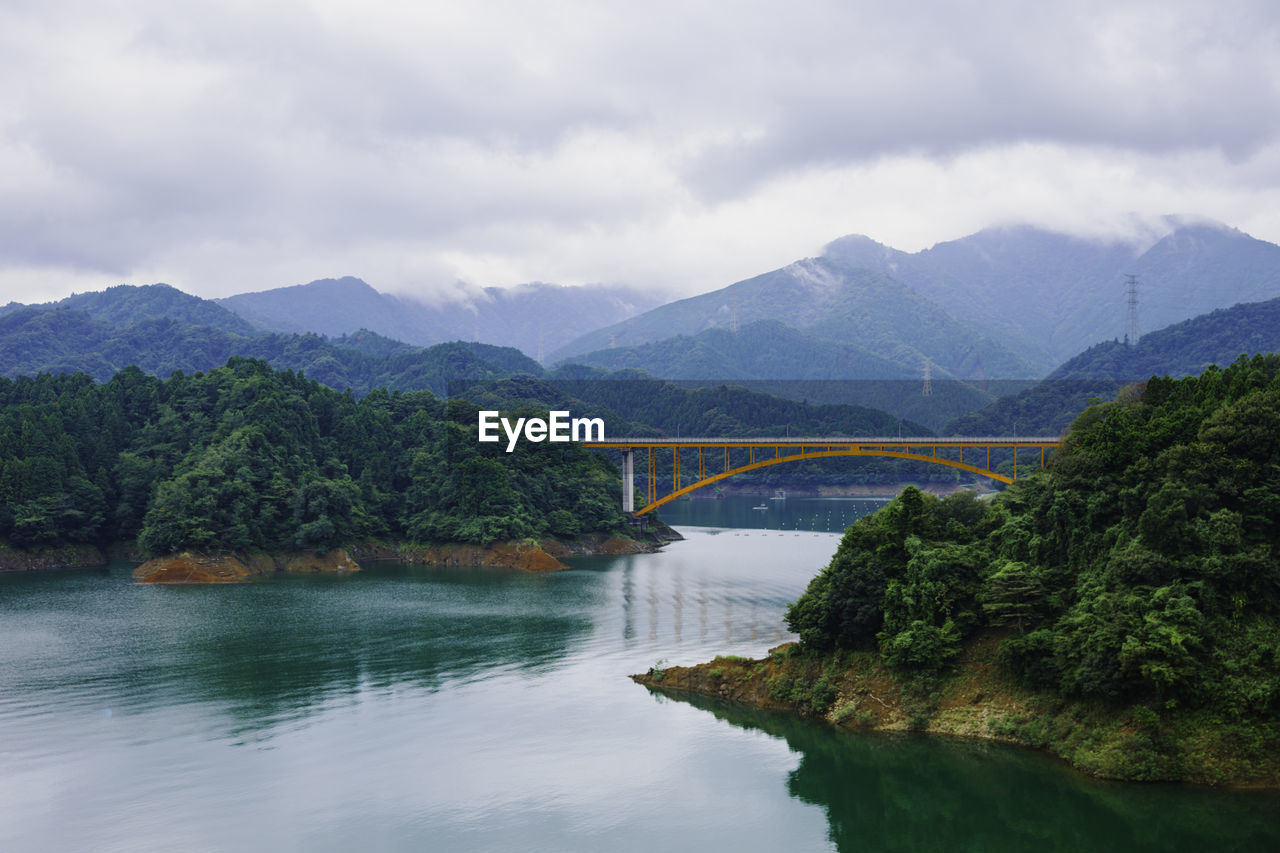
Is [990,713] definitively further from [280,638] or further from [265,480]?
[265,480]

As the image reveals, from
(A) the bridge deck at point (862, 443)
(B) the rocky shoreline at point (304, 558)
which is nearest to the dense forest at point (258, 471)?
(B) the rocky shoreline at point (304, 558)

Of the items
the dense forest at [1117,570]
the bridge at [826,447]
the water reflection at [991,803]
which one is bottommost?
the water reflection at [991,803]

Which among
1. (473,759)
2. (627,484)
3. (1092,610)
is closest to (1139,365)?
(627,484)

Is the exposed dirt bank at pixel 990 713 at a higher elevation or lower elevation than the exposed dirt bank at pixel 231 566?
lower

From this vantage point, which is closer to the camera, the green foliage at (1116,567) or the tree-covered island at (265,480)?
the green foliage at (1116,567)

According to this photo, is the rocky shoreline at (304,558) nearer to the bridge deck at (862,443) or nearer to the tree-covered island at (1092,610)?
the bridge deck at (862,443)

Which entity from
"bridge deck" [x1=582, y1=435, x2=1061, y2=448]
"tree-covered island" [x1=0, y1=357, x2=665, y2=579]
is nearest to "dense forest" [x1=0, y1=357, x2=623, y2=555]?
"tree-covered island" [x1=0, y1=357, x2=665, y2=579]

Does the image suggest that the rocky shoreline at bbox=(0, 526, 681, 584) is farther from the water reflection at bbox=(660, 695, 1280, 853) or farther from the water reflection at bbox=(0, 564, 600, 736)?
the water reflection at bbox=(660, 695, 1280, 853)

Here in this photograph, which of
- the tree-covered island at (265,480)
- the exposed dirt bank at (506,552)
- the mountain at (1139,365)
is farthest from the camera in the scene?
the mountain at (1139,365)

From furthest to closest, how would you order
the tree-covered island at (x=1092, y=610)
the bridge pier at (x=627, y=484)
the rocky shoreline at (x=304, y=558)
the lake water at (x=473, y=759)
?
the bridge pier at (x=627, y=484) → the rocky shoreline at (x=304, y=558) → the tree-covered island at (x=1092, y=610) → the lake water at (x=473, y=759)
